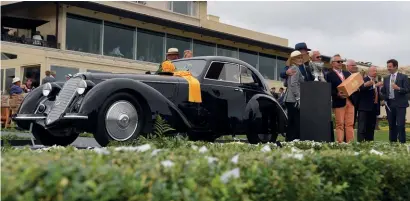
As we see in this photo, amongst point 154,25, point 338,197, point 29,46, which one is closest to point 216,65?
point 338,197

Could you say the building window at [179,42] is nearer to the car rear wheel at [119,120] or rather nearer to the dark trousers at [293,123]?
the dark trousers at [293,123]

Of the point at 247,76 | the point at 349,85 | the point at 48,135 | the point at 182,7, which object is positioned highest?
the point at 182,7

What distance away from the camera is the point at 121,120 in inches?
257

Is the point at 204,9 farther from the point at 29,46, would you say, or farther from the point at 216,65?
the point at 216,65

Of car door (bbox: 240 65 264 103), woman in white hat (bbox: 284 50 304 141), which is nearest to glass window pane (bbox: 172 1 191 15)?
car door (bbox: 240 65 264 103)

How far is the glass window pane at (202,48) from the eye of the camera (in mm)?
27578

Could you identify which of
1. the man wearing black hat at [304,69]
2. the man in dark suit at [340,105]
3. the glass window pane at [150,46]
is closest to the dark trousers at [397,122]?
the man in dark suit at [340,105]

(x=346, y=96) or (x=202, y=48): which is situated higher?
(x=202, y=48)

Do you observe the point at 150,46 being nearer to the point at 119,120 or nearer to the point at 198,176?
the point at 119,120

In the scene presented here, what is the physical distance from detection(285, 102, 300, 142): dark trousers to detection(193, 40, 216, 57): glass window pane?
18.9 meters

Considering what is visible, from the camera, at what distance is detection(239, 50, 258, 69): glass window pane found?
1201 inches

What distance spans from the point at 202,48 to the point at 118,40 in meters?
6.11

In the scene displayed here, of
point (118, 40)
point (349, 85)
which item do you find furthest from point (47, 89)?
point (118, 40)

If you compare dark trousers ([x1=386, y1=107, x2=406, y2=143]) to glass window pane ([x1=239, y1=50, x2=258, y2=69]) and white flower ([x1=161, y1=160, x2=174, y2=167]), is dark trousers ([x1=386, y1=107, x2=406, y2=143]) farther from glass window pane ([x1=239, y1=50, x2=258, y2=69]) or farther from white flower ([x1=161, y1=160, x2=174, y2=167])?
glass window pane ([x1=239, y1=50, x2=258, y2=69])
